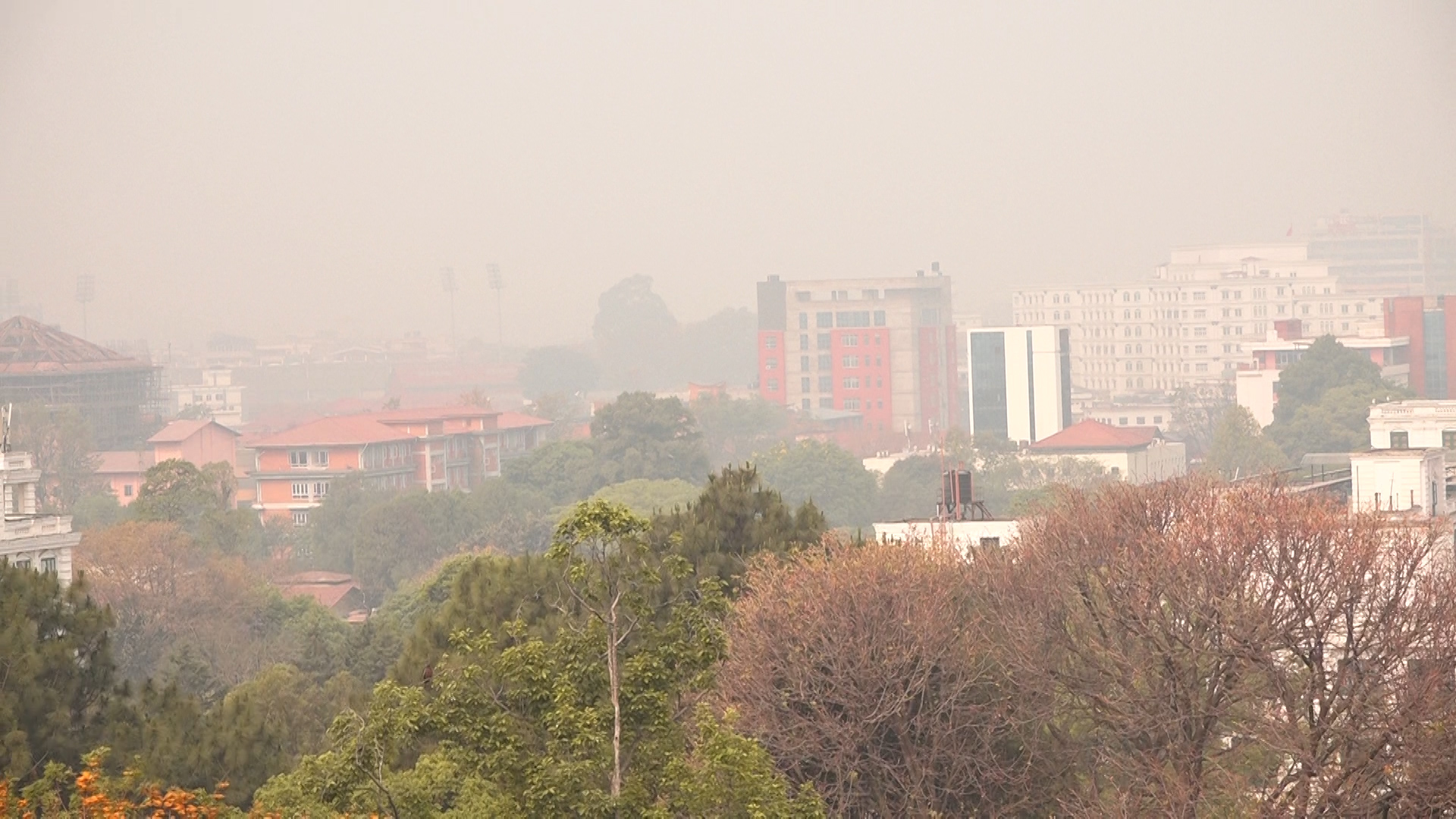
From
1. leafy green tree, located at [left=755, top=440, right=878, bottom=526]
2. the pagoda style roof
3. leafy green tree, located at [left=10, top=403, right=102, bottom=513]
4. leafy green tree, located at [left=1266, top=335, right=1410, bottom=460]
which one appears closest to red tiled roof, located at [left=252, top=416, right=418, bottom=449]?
leafy green tree, located at [left=10, top=403, right=102, bottom=513]

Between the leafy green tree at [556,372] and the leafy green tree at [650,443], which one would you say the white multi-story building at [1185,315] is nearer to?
the leafy green tree at [556,372]

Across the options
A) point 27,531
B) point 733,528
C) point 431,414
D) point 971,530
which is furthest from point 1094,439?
point 733,528

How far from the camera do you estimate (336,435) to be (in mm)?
92812

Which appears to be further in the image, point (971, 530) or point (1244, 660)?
point (971, 530)

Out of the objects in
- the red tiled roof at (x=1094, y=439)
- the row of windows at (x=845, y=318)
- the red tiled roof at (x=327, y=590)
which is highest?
the row of windows at (x=845, y=318)

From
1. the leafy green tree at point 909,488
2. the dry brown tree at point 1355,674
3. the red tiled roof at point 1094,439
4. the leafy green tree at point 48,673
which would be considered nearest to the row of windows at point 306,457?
the leafy green tree at point 909,488

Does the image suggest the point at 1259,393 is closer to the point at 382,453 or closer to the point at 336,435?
the point at 382,453

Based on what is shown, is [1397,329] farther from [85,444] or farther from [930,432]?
[85,444]

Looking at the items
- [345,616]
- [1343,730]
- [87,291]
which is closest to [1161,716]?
[1343,730]

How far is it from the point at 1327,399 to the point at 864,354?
36.4 m

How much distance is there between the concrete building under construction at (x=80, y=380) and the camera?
107 meters

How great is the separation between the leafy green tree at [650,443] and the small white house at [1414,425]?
27397mm

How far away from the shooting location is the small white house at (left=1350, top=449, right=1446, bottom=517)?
127 ft

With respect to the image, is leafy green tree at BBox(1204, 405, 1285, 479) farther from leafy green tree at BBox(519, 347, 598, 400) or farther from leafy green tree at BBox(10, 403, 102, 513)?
leafy green tree at BBox(519, 347, 598, 400)
